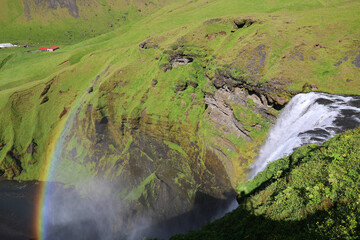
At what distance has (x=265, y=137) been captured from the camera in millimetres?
27125

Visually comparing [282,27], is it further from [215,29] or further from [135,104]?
[135,104]

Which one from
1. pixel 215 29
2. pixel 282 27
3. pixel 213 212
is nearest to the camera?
pixel 213 212

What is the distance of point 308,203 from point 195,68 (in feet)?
121

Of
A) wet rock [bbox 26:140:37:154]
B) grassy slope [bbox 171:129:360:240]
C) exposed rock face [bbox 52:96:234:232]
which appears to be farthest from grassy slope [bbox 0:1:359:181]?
grassy slope [bbox 171:129:360:240]

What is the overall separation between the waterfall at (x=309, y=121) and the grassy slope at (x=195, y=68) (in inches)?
73.9

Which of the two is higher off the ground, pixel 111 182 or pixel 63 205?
pixel 111 182

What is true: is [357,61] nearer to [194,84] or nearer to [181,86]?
[194,84]

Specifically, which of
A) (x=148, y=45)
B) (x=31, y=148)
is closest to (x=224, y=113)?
(x=148, y=45)

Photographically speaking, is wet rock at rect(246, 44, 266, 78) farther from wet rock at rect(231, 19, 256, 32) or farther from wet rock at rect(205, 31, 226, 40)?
wet rock at rect(205, 31, 226, 40)

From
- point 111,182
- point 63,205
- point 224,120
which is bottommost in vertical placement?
point 63,205

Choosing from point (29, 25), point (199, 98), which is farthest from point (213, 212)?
point (29, 25)

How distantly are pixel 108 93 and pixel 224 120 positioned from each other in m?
31.3

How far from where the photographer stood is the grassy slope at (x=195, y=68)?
26609 mm

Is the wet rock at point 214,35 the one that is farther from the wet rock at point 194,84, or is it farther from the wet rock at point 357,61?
the wet rock at point 357,61
